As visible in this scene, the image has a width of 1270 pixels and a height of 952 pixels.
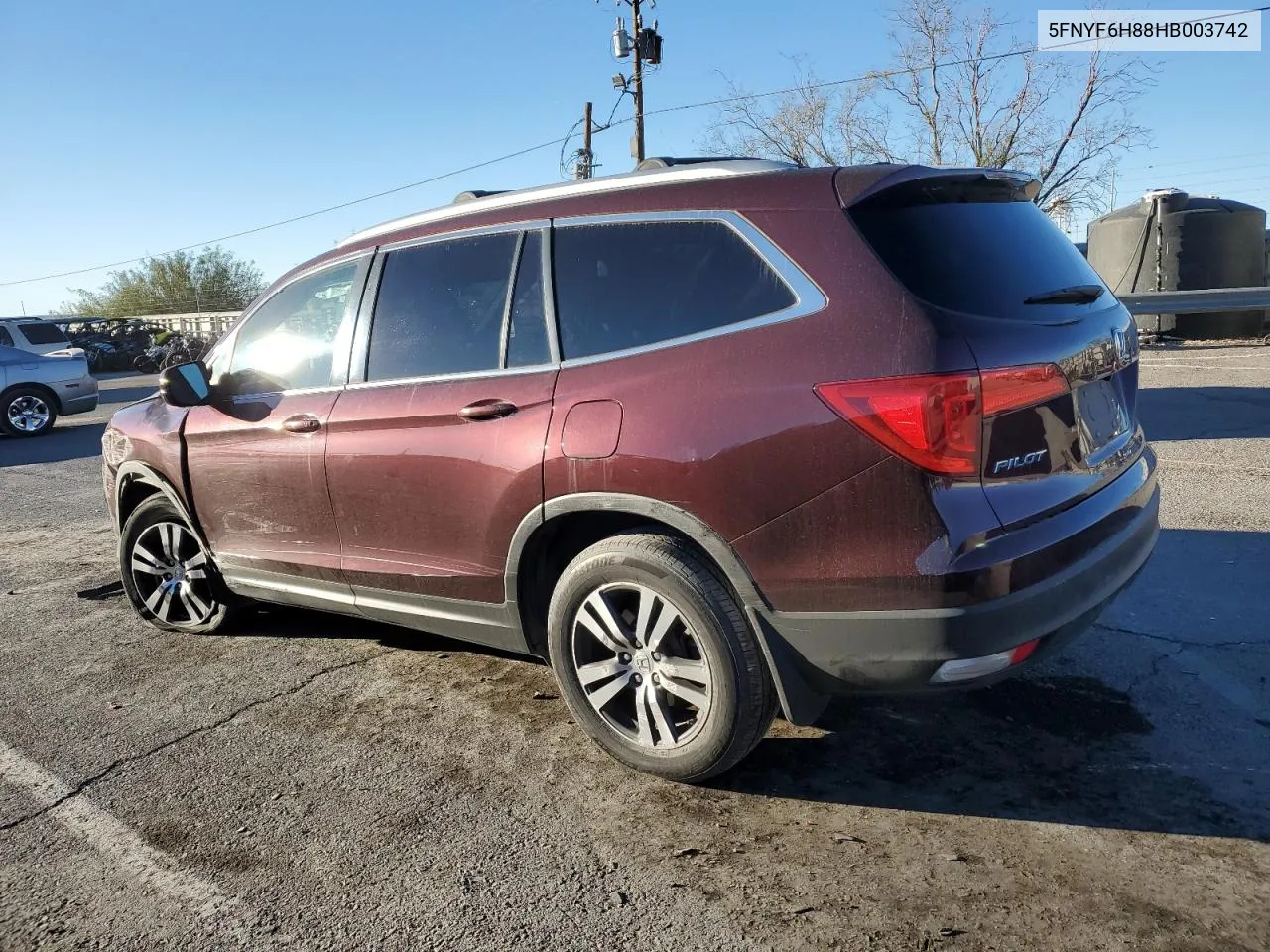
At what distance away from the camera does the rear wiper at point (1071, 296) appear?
2.77 meters

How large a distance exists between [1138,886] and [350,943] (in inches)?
77.2

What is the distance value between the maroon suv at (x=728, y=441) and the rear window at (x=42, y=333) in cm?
1984

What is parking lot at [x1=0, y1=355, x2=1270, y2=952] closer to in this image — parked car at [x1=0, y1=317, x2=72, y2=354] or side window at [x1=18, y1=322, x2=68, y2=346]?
parked car at [x1=0, y1=317, x2=72, y2=354]

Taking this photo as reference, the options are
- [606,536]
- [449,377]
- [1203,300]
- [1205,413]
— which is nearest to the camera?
[606,536]

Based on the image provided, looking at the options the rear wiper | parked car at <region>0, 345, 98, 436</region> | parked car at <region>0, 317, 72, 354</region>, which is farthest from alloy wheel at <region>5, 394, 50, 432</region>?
the rear wiper

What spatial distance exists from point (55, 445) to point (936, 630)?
14.0 metres

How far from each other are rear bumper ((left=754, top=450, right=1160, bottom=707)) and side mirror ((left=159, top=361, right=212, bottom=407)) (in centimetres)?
286

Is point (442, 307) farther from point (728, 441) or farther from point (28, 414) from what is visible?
point (28, 414)

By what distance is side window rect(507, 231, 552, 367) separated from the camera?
Result: 10.5ft

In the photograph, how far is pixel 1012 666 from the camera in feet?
8.33

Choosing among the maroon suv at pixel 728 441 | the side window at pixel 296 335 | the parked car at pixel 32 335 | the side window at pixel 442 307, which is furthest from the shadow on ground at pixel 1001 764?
the parked car at pixel 32 335

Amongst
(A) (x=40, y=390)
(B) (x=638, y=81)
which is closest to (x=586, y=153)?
(B) (x=638, y=81)

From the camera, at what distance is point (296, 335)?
414cm

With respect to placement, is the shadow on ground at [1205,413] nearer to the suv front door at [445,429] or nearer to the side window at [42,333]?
the suv front door at [445,429]
